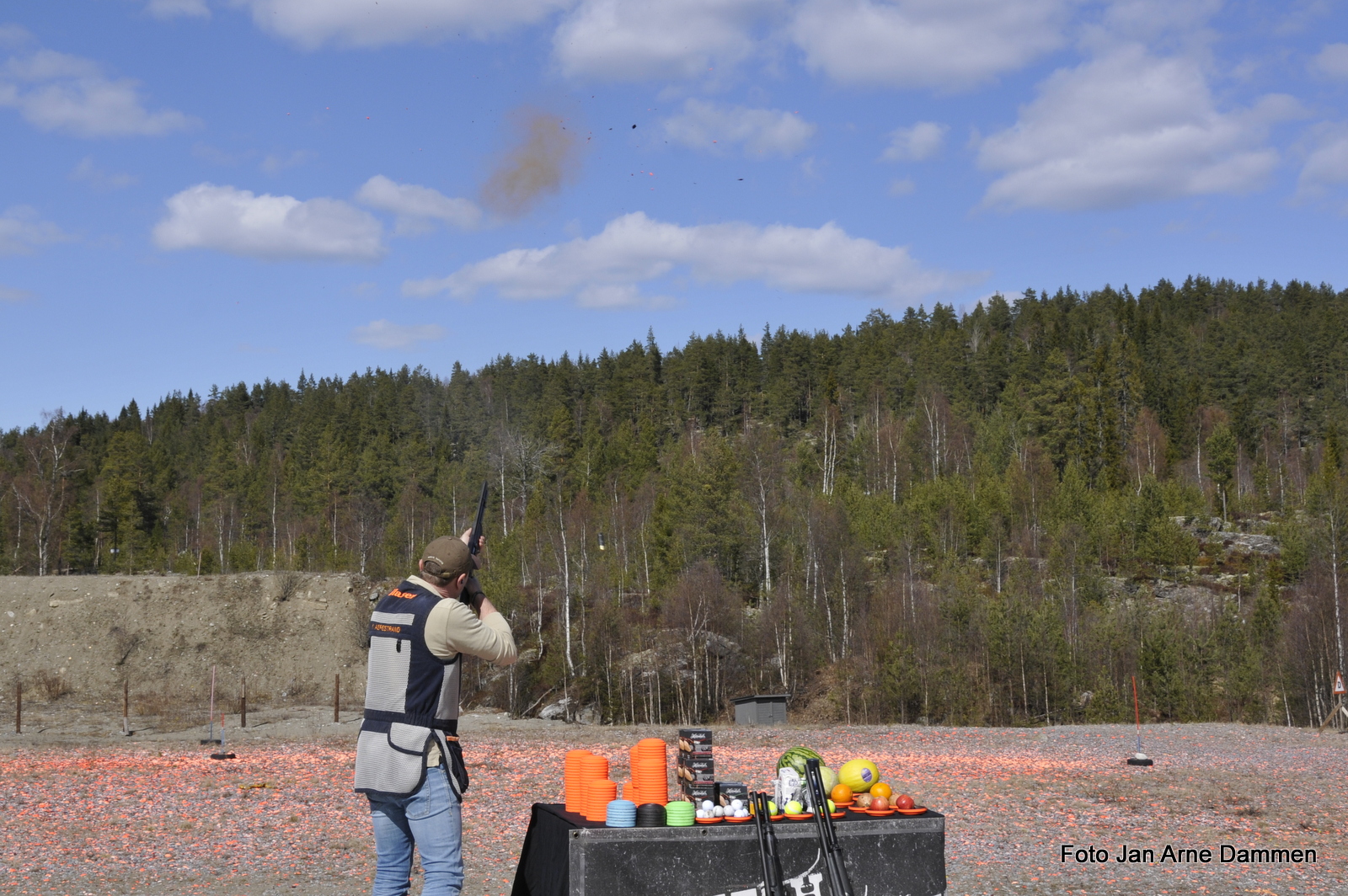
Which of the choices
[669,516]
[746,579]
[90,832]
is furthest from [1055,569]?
[90,832]

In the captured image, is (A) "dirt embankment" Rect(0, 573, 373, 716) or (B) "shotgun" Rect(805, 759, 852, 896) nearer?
(B) "shotgun" Rect(805, 759, 852, 896)

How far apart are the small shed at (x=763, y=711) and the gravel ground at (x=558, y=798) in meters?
4.83

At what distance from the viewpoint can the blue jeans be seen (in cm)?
454

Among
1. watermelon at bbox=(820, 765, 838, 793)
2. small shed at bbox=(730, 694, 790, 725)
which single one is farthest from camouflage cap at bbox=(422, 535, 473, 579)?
small shed at bbox=(730, 694, 790, 725)

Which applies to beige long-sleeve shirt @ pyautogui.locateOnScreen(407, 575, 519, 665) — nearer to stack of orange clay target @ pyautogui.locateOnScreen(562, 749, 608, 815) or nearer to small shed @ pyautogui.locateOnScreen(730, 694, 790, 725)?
stack of orange clay target @ pyautogui.locateOnScreen(562, 749, 608, 815)

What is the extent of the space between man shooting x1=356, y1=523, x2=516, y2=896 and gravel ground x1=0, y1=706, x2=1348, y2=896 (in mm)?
4710

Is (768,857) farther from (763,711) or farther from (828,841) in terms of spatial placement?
(763,711)

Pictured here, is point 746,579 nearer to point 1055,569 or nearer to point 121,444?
point 1055,569

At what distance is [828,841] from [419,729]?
6.80ft

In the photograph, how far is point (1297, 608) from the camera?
142ft

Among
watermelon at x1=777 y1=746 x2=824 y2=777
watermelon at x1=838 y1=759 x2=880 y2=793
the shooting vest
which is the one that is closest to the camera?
the shooting vest

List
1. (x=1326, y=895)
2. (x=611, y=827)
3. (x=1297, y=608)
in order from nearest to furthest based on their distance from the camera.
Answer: (x=611, y=827)
(x=1326, y=895)
(x=1297, y=608)

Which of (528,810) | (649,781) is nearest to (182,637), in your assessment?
(528,810)

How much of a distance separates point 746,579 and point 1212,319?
310ft
